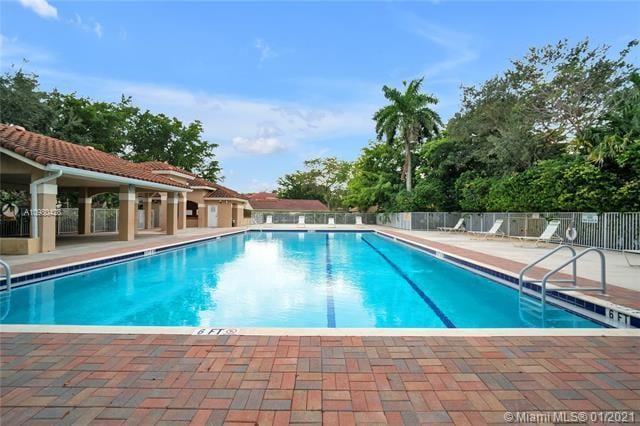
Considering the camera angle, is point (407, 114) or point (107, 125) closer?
point (107, 125)

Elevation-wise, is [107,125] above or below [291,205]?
above

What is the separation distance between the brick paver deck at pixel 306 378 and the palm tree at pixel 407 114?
24.7 metres

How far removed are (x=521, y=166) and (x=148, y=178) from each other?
60.6 ft

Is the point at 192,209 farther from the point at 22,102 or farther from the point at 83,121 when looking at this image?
the point at 22,102

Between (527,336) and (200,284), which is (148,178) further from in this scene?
(527,336)

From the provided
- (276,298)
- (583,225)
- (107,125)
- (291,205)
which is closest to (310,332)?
(276,298)

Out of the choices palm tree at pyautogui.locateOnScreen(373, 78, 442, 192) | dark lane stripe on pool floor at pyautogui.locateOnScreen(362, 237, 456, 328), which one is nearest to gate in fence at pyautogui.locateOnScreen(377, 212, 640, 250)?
dark lane stripe on pool floor at pyautogui.locateOnScreen(362, 237, 456, 328)

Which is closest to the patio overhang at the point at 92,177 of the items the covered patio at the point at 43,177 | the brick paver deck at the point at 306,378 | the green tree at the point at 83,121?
the covered patio at the point at 43,177

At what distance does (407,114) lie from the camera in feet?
86.9

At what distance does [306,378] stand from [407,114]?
86.6ft

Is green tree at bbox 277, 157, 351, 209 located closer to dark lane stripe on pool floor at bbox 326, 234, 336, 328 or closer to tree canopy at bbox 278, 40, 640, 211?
tree canopy at bbox 278, 40, 640, 211

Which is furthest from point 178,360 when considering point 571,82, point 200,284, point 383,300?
point 571,82

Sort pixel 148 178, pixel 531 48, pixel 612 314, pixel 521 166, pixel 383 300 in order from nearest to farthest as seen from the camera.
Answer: pixel 612 314, pixel 383 300, pixel 148 178, pixel 531 48, pixel 521 166

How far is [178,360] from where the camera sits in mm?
2873
